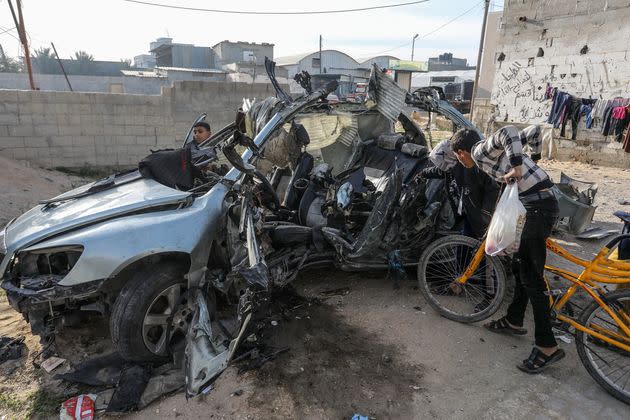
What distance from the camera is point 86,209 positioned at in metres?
2.99

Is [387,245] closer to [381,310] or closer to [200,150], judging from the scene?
[381,310]

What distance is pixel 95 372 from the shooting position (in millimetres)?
2879

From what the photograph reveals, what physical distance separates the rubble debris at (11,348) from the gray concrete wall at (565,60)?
1293 cm

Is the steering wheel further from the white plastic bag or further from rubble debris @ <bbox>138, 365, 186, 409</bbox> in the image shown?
the white plastic bag

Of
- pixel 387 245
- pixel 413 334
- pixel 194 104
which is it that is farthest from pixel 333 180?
pixel 194 104

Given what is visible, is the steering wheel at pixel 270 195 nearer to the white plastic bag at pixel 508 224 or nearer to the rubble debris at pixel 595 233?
the white plastic bag at pixel 508 224

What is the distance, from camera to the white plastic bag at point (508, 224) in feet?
9.30

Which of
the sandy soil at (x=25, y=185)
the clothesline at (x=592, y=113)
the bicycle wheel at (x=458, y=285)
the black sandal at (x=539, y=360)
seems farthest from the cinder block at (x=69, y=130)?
the clothesline at (x=592, y=113)

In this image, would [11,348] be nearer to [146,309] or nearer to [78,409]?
[78,409]

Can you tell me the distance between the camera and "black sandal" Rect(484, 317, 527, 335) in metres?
3.47

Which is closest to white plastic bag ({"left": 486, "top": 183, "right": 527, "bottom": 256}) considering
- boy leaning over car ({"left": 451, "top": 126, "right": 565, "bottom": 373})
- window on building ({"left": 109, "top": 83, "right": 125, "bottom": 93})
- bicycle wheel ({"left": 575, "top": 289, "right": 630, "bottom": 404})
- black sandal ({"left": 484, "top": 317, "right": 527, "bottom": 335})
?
boy leaning over car ({"left": 451, "top": 126, "right": 565, "bottom": 373})

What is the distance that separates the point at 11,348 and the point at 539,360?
3856 millimetres

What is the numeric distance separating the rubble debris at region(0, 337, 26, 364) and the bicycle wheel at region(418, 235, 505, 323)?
327 cm

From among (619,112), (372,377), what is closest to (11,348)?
(372,377)
